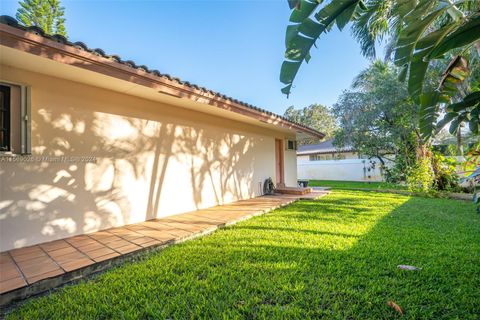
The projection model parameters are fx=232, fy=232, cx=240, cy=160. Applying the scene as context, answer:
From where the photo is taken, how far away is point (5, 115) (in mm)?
3648

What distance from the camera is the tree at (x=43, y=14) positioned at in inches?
539

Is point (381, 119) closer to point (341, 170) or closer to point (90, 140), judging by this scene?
point (341, 170)

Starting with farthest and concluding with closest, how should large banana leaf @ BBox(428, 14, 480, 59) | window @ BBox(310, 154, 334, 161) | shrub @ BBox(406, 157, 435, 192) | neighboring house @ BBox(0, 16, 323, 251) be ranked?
window @ BBox(310, 154, 334, 161), shrub @ BBox(406, 157, 435, 192), neighboring house @ BBox(0, 16, 323, 251), large banana leaf @ BBox(428, 14, 480, 59)

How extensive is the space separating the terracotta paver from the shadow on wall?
329mm

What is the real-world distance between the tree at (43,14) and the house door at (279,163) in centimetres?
1431

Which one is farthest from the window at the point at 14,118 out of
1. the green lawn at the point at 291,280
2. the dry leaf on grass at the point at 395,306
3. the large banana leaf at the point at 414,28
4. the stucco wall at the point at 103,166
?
the large banana leaf at the point at 414,28

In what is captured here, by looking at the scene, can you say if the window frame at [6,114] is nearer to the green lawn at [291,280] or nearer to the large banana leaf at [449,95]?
the green lawn at [291,280]

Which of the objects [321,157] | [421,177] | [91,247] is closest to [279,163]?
[421,177]

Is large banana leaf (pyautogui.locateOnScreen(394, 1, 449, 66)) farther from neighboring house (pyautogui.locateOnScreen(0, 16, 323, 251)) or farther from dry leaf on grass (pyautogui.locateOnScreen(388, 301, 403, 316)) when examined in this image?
neighboring house (pyautogui.locateOnScreen(0, 16, 323, 251))

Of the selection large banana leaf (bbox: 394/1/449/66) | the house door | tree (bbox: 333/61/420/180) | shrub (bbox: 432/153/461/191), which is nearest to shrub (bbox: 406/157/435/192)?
shrub (bbox: 432/153/461/191)

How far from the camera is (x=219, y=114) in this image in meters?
7.30

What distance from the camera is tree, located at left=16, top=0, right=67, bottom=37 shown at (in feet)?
45.0

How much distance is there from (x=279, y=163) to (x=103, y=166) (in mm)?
7864

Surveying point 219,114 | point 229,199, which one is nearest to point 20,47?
point 219,114
